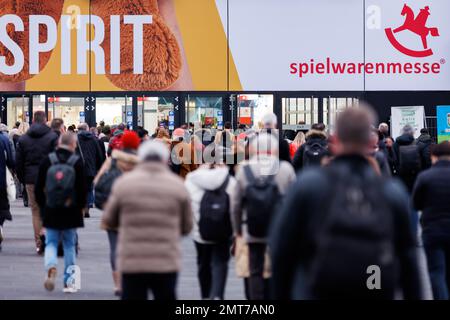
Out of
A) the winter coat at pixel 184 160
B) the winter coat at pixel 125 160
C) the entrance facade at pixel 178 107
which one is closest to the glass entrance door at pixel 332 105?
the entrance facade at pixel 178 107

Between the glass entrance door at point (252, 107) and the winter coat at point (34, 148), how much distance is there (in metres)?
16.7

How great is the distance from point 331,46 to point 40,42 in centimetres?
839

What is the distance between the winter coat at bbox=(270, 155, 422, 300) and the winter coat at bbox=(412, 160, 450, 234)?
4566 millimetres

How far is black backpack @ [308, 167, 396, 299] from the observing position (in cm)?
527

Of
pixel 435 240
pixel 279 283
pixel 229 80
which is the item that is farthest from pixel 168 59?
pixel 279 283

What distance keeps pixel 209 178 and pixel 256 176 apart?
113 centimetres

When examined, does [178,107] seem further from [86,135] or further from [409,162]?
[409,162]

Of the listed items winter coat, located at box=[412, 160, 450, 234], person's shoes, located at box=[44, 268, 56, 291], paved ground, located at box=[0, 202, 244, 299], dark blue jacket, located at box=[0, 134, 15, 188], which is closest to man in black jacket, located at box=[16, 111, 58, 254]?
dark blue jacket, located at box=[0, 134, 15, 188]

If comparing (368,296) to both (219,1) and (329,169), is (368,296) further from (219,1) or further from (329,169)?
(219,1)

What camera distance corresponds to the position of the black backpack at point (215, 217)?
10.5 metres

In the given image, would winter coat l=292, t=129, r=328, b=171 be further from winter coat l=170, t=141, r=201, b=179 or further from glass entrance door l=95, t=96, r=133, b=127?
glass entrance door l=95, t=96, r=133, b=127

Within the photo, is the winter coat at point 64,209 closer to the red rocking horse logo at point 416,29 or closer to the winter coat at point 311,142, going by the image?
the winter coat at point 311,142

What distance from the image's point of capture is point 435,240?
10.2 m

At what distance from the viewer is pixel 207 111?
107ft
